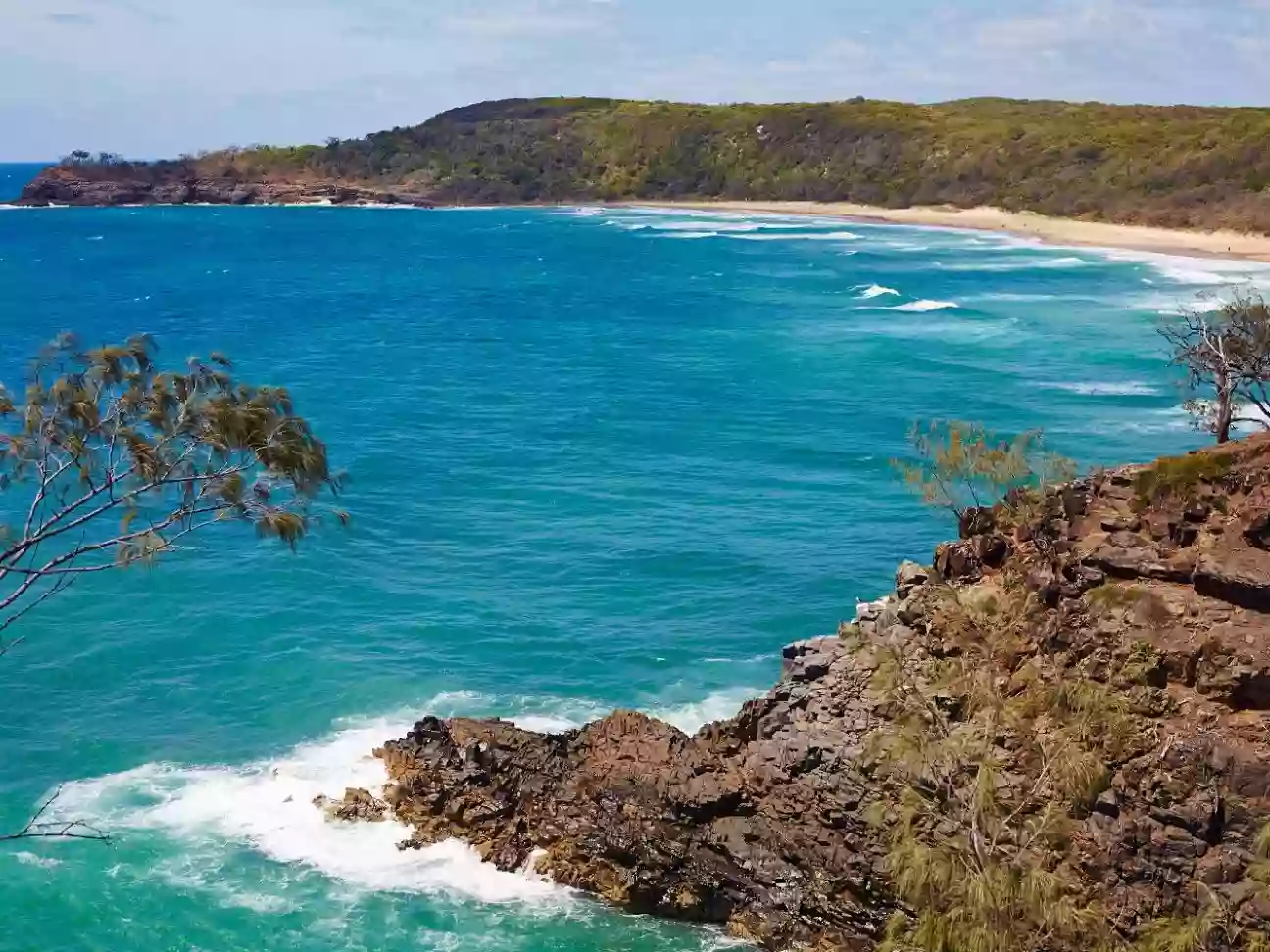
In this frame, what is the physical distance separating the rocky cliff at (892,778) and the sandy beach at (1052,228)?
3462 inches

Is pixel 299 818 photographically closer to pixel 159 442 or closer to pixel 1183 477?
pixel 159 442

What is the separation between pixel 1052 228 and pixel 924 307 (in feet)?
183

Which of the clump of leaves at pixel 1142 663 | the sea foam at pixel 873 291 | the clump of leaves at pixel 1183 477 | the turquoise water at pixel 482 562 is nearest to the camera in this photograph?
the clump of leaves at pixel 1142 663

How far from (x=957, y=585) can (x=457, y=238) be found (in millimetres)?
Answer: 142697

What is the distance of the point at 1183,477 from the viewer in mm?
23656

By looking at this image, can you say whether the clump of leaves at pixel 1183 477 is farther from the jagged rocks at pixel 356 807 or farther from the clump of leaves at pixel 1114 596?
the jagged rocks at pixel 356 807

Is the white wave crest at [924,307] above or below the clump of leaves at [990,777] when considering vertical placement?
above

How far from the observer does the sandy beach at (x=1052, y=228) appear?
110 meters

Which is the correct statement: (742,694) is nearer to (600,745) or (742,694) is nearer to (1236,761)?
(600,745)

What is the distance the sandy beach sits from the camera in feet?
360

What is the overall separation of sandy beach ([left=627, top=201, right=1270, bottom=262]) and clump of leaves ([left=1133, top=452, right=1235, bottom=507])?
8692 cm

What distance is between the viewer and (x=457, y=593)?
3884cm

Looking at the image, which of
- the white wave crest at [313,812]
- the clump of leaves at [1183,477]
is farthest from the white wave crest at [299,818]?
the clump of leaves at [1183,477]

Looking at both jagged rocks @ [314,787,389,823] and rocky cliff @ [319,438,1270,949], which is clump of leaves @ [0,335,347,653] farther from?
jagged rocks @ [314,787,389,823]
